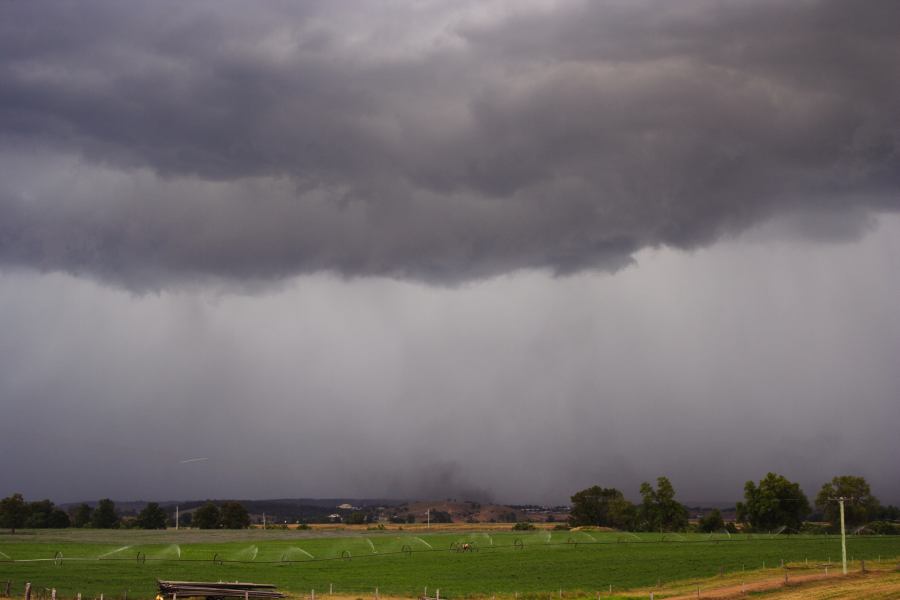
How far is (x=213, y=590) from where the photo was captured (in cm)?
7831

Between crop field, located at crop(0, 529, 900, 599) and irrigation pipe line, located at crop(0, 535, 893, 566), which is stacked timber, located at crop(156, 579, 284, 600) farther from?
irrigation pipe line, located at crop(0, 535, 893, 566)

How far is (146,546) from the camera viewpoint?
158500 mm

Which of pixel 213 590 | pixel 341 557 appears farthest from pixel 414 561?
pixel 213 590

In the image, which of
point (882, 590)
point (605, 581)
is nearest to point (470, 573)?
point (605, 581)

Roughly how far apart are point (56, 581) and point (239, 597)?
2824 centimetres

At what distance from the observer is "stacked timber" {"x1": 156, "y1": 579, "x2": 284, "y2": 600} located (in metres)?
76.4

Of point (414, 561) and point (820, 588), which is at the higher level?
point (820, 588)

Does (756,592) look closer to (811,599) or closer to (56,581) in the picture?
(811,599)

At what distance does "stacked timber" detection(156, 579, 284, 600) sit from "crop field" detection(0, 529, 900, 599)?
5.80 meters

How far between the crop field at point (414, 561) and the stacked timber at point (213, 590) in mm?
5800

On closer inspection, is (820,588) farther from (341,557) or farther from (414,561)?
(341,557)

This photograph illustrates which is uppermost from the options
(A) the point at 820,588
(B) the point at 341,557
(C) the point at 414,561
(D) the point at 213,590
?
(D) the point at 213,590

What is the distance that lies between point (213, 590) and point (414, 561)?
6275cm

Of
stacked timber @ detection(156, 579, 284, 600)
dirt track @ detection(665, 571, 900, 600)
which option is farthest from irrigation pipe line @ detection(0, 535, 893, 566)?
dirt track @ detection(665, 571, 900, 600)
